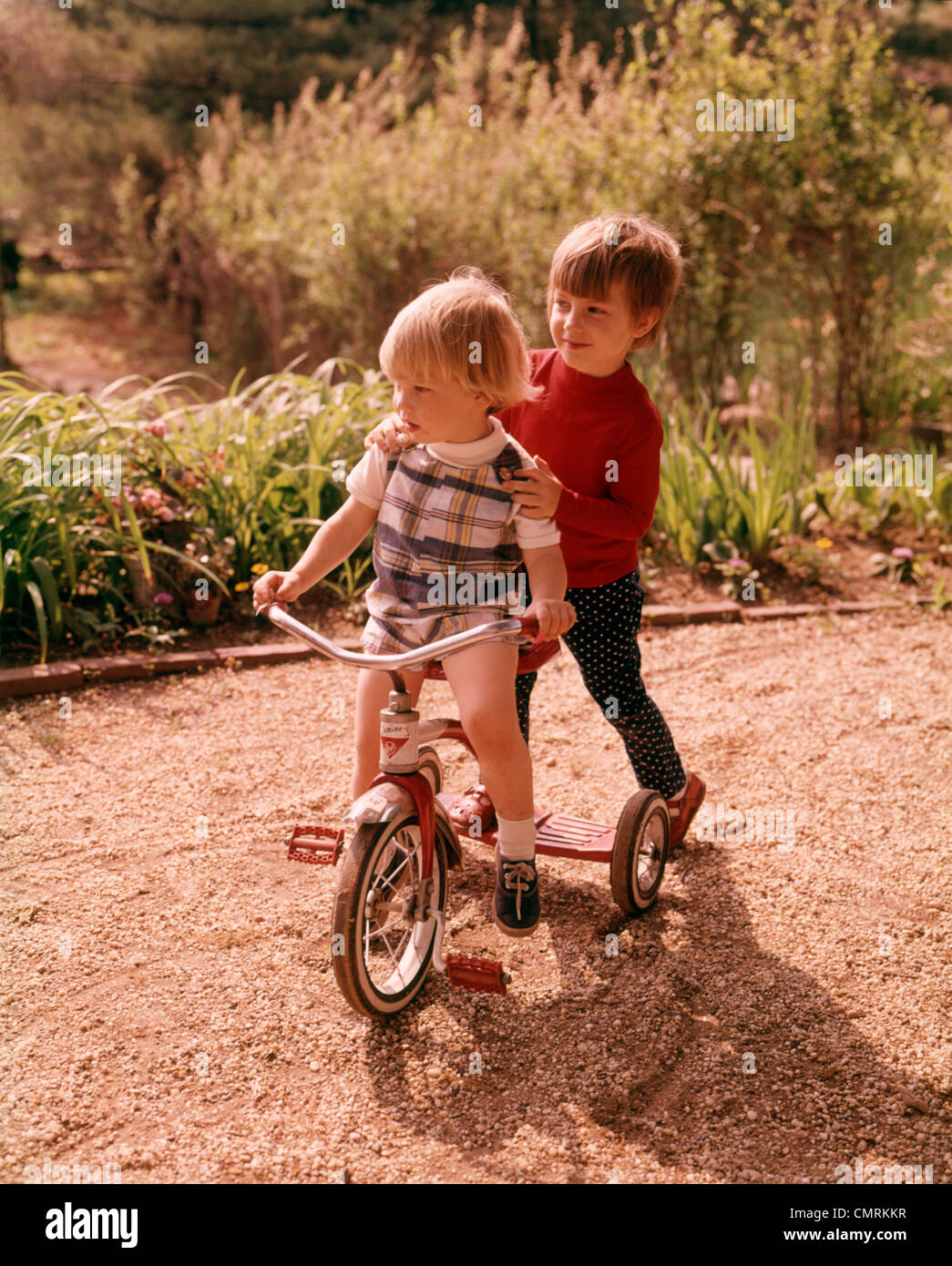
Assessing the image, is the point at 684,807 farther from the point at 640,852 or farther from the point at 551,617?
the point at 551,617

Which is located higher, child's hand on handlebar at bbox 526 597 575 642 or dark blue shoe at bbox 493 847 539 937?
child's hand on handlebar at bbox 526 597 575 642

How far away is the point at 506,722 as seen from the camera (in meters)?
2.08

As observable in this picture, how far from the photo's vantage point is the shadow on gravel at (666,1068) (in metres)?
1.92

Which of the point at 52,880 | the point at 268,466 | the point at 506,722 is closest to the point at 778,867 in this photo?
the point at 506,722

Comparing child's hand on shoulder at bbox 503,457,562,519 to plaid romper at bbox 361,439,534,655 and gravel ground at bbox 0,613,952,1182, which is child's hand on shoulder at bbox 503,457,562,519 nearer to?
plaid romper at bbox 361,439,534,655

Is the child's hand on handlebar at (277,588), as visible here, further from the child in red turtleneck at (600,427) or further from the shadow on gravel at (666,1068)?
the shadow on gravel at (666,1068)

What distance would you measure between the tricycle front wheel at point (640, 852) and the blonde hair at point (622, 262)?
1.11 metres

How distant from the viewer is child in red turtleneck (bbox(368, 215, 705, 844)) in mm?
2115

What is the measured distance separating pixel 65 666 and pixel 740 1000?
244 cm

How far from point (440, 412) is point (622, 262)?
1.59 feet

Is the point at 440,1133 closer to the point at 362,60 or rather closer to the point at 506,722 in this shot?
the point at 506,722

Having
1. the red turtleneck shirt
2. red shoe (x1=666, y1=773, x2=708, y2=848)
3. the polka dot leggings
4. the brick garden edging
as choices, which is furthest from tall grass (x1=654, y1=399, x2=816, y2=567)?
the red turtleneck shirt

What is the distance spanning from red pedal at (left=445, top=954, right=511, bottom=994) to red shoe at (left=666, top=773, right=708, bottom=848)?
75 centimetres

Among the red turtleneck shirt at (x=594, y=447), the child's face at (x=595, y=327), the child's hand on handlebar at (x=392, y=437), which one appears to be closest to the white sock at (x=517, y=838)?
the red turtleneck shirt at (x=594, y=447)
